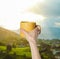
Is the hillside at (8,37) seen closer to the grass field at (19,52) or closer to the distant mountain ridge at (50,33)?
the grass field at (19,52)

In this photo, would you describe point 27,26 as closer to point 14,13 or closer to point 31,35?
point 31,35

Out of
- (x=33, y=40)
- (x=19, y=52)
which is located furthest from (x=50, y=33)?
(x=19, y=52)

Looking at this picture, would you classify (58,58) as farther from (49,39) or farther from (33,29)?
(33,29)

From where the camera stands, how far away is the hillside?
8.84ft

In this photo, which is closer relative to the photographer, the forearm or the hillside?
the forearm

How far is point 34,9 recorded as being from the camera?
2.76 meters

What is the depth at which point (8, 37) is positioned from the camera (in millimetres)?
2707

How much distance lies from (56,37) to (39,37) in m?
0.22

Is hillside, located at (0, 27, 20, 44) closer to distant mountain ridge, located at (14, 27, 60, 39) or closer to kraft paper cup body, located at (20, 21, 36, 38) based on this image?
kraft paper cup body, located at (20, 21, 36, 38)

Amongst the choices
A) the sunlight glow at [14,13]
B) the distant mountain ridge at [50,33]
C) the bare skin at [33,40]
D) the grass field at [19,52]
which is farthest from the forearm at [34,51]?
the sunlight glow at [14,13]

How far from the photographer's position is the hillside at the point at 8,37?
2.70 metres

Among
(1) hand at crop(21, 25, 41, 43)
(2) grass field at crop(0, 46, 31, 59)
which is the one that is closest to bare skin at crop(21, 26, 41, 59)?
(1) hand at crop(21, 25, 41, 43)

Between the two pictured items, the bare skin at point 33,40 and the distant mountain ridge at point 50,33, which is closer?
the bare skin at point 33,40

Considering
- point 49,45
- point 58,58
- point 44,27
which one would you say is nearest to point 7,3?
point 44,27
